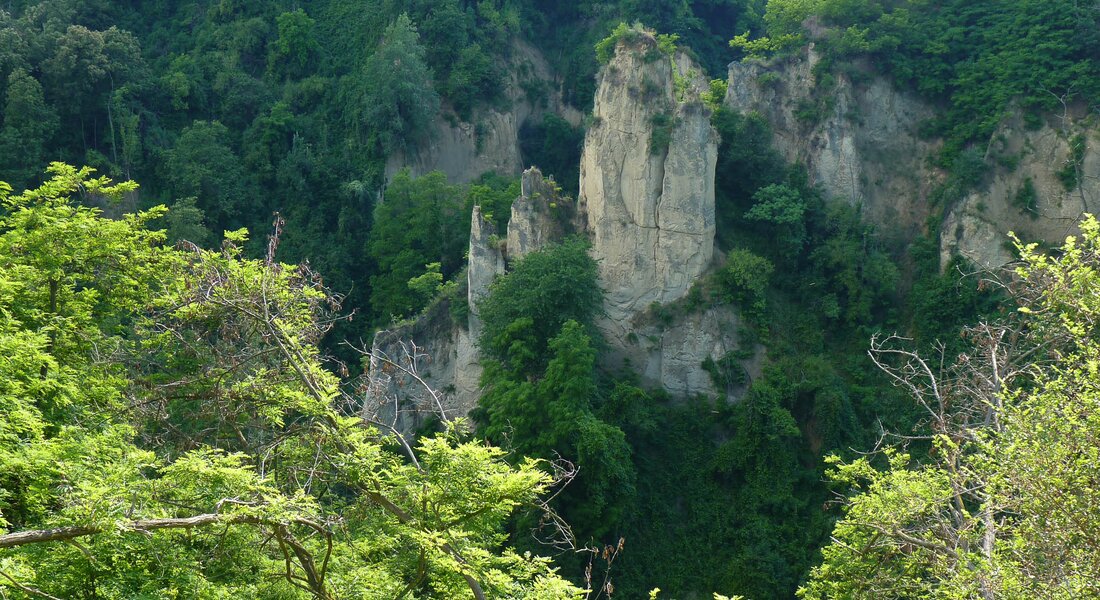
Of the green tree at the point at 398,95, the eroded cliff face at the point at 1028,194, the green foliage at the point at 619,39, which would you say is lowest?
the eroded cliff face at the point at 1028,194

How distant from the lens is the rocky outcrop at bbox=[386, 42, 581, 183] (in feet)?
137

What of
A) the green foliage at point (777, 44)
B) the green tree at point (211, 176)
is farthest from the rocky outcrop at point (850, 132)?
the green tree at point (211, 176)

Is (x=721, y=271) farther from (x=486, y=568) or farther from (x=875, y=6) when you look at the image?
(x=486, y=568)

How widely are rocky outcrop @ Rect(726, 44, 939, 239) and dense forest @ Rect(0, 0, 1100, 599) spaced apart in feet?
1.60

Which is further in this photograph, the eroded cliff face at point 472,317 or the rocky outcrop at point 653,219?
the eroded cliff face at point 472,317

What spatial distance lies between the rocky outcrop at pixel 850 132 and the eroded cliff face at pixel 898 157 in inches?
1.2

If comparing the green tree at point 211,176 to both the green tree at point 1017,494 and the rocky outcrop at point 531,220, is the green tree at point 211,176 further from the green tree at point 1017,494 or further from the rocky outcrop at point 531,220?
the green tree at point 1017,494

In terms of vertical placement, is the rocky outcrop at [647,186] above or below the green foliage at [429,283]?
above

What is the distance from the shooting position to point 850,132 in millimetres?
31703

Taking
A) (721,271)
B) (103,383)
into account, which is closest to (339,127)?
(721,271)

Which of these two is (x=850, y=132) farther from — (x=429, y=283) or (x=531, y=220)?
(x=429, y=283)

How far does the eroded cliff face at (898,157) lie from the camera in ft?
96.9

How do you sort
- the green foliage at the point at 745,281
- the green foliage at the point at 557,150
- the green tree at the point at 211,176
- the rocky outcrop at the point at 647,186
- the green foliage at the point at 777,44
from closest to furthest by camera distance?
the green foliage at the point at 745,281, the rocky outcrop at the point at 647,186, the green foliage at the point at 777,44, the green tree at the point at 211,176, the green foliage at the point at 557,150

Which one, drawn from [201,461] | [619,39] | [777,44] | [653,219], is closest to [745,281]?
[653,219]
